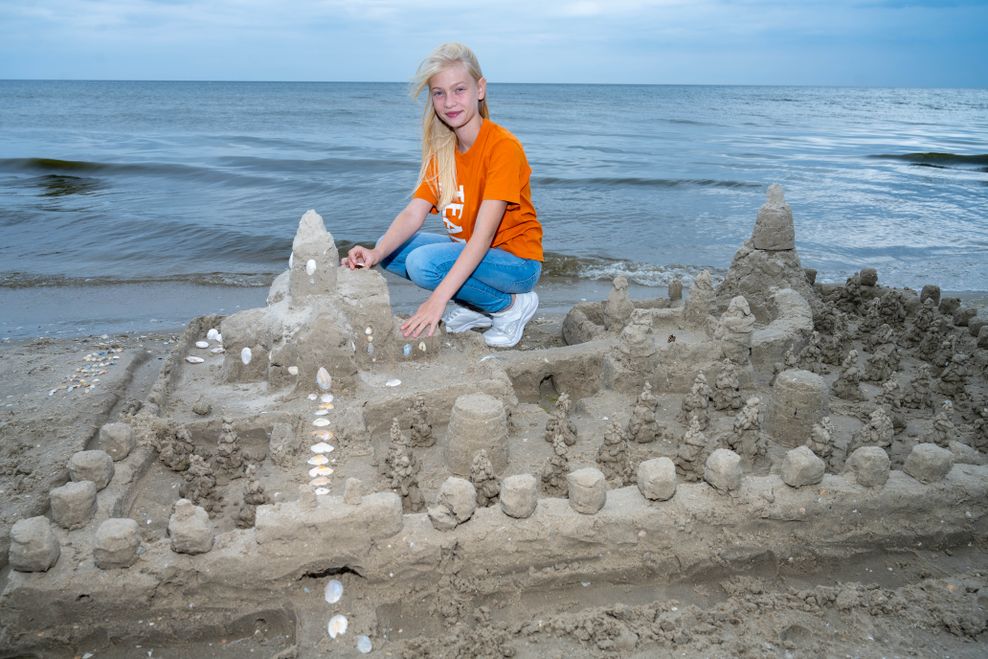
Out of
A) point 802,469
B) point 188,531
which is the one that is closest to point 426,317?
point 188,531

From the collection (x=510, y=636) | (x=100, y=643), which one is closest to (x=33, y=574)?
(x=100, y=643)

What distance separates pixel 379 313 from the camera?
444cm

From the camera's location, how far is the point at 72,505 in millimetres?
2877

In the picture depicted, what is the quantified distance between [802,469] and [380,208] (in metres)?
11.3

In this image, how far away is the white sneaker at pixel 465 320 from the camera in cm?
528

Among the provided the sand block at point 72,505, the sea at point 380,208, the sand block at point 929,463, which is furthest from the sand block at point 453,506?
the sea at point 380,208

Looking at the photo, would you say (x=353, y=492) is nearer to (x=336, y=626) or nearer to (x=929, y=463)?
(x=336, y=626)

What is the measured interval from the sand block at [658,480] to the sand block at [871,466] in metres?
0.87

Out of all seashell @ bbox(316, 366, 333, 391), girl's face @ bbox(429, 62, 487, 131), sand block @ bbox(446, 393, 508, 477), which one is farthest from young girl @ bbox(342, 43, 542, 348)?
sand block @ bbox(446, 393, 508, 477)

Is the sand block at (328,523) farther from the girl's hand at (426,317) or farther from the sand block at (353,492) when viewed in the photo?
the girl's hand at (426,317)

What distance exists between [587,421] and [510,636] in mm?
1838

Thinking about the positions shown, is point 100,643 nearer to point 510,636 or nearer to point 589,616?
point 510,636

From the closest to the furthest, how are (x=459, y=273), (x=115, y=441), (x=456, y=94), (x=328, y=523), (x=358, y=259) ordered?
(x=328, y=523) → (x=115, y=441) → (x=456, y=94) → (x=459, y=273) → (x=358, y=259)

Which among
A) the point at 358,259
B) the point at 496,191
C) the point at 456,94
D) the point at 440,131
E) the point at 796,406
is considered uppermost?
the point at 456,94
